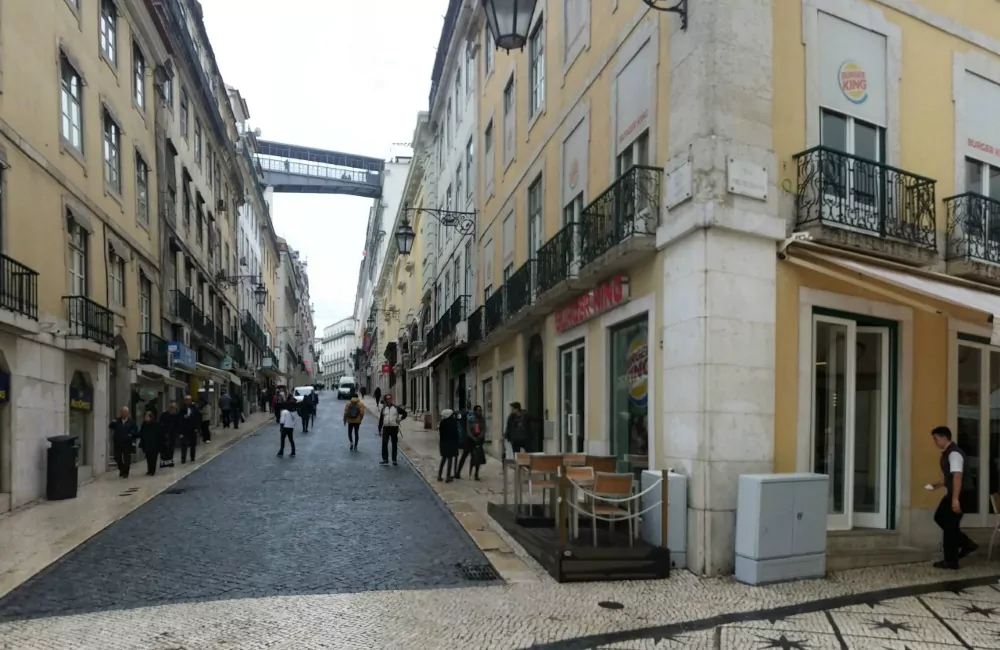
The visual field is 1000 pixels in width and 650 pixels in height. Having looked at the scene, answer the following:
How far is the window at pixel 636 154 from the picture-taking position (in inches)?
383

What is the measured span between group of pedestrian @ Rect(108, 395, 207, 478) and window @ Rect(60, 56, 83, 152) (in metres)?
5.38

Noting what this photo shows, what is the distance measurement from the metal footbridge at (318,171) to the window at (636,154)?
214 ft

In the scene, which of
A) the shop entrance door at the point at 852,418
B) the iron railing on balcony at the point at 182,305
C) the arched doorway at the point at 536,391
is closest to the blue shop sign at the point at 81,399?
the iron railing on balcony at the point at 182,305

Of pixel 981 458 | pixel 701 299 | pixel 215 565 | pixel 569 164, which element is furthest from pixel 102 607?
pixel 981 458

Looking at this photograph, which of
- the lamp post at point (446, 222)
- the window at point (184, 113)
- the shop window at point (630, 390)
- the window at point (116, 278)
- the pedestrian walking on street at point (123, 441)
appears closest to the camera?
the shop window at point (630, 390)

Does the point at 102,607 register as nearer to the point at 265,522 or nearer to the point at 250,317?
the point at 265,522

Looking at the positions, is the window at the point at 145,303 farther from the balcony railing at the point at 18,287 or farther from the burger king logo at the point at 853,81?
the burger king logo at the point at 853,81

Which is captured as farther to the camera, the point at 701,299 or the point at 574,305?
the point at 574,305

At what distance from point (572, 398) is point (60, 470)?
8464mm

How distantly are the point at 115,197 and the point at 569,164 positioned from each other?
35.5 feet

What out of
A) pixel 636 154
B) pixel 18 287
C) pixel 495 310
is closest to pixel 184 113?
pixel 495 310

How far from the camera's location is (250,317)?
46.7 meters

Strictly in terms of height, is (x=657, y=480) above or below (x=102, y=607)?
above

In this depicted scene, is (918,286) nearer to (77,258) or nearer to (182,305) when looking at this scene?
(77,258)
